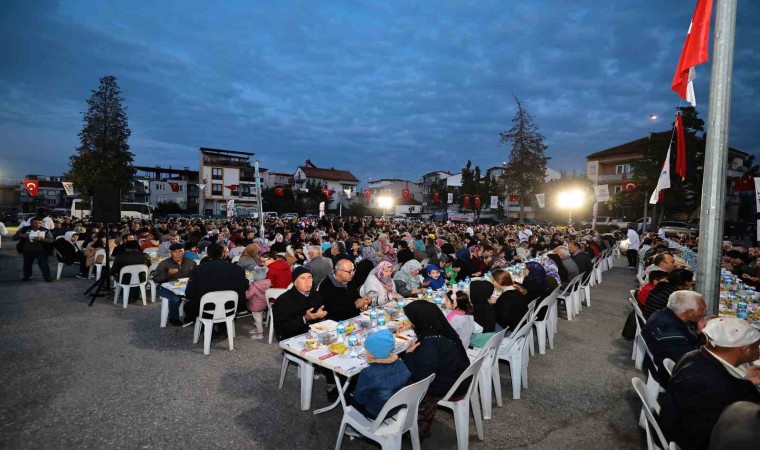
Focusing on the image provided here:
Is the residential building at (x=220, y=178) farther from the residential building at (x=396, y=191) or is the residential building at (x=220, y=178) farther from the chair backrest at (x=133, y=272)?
the chair backrest at (x=133, y=272)

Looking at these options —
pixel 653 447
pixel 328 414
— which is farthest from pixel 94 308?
pixel 653 447

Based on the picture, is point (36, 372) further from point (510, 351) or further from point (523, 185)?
point (523, 185)

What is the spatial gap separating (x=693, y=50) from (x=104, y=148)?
37.7 metres

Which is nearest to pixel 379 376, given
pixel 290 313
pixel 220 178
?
pixel 290 313

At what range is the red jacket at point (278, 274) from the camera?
6.56 meters

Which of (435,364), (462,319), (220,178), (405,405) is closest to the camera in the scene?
(405,405)

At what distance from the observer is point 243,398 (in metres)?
4.48

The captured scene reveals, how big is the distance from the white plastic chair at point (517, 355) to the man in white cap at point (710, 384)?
1948mm

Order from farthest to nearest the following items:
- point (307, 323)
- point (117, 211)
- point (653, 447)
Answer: point (117, 211), point (307, 323), point (653, 447)

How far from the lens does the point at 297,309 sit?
15.9 feet

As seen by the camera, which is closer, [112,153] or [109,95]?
[112,153]

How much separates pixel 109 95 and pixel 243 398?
40.9 m

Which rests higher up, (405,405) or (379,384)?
(379,384)

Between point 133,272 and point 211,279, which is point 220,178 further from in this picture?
point 211,279
